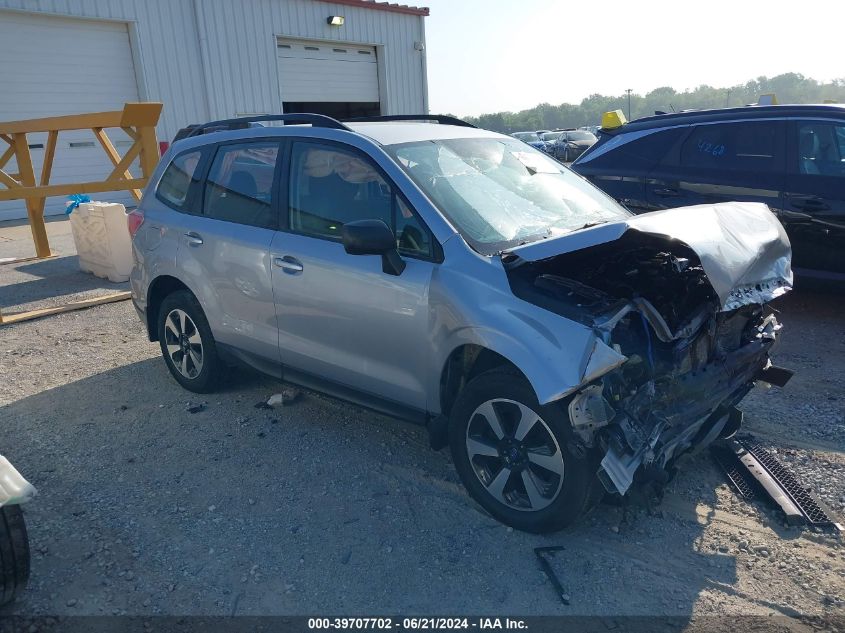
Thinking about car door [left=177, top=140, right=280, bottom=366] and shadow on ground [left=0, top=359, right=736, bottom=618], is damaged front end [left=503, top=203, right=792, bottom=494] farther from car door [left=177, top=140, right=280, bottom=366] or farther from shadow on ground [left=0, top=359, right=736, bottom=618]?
car door [left=177, top=140, right=280, bottom=366]

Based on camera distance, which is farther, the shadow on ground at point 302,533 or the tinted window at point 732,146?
the tinted window at point 732,146

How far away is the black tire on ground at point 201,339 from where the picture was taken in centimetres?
489

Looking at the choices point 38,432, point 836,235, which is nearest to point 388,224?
point 38,432

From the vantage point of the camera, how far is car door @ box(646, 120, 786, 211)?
251 inches

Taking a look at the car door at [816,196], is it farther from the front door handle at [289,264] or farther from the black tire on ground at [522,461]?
the front door handle at [289,264]

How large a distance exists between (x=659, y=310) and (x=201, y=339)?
3.13 m

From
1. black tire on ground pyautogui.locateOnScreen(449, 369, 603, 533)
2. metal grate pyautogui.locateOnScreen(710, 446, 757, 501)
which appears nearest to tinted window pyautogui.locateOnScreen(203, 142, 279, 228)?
black tire on ground pyautogui.locateOnScreen(449, 369, 603, 533)

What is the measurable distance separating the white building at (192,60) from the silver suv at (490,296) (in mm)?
12678

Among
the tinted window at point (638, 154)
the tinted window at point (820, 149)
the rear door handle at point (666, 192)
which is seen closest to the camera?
the tinted window at point (820, 149)

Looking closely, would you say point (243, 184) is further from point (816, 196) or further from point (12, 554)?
point (816, 196)

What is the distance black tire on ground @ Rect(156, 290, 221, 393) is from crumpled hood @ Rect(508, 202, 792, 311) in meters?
2.58

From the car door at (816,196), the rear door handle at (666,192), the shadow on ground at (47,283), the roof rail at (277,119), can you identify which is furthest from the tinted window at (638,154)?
the shadow on ground at (47,283)

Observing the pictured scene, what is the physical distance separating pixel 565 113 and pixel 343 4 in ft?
254

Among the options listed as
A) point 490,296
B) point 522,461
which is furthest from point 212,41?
point 522,461
